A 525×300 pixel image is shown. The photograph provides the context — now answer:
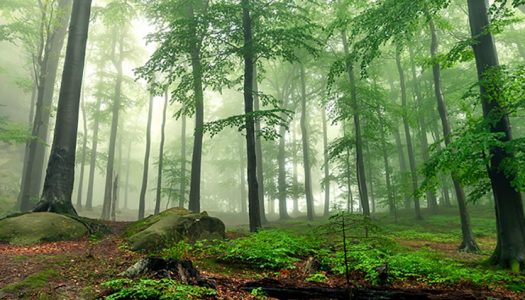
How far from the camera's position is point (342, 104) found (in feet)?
57.5

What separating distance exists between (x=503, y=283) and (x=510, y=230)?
2025 millimetres

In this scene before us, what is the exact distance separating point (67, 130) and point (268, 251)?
9354mm

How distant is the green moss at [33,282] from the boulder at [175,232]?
2513 mm

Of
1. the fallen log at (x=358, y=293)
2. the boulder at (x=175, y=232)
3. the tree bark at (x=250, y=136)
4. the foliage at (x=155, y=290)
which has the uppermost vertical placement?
the tree bark at (x=250, y=136)

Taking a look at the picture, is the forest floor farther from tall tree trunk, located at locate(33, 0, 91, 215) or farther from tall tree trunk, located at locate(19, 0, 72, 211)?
tall tree trunk, located at locate(19, 0, 72, 211)

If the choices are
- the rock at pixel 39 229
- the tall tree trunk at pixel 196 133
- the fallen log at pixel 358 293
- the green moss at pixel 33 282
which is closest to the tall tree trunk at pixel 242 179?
the tall tree trunk at pixel 196 133

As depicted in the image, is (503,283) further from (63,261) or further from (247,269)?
(63,261)

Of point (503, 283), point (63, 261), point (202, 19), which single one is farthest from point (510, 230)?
point (202, 19)

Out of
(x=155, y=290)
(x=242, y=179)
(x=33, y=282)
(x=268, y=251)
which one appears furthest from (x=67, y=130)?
(x=242, y=179)

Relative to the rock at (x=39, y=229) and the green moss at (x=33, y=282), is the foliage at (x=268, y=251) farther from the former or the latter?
the rock at (x=39, y=229)

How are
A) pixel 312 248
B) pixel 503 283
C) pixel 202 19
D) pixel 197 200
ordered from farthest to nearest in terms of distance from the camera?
pixel 197 200 → pixel 202 19 → pixel 312 248 → pixel 503 283

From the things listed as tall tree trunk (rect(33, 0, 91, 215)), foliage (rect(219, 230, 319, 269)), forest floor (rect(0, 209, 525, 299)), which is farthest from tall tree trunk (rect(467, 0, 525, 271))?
tall tree trunk (rect(33, 0, 91, 215))

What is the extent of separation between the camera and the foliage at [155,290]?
159 inches

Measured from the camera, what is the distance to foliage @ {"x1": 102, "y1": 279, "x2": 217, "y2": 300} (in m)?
4.04
